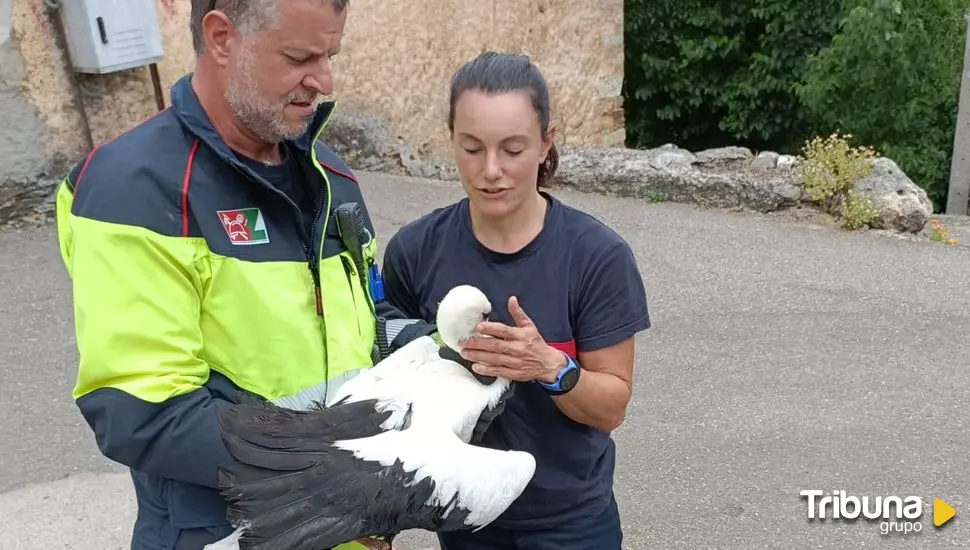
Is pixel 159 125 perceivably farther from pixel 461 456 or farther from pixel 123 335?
pixel 461 456

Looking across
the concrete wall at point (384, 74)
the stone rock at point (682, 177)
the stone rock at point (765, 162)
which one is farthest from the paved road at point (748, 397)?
the stone rock at point (765, 162)

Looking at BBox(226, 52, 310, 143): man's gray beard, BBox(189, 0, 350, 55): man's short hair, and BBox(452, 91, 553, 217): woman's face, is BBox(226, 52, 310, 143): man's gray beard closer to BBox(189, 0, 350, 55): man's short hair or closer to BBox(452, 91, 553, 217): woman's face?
BBox(189, 0, 350, 55): man's short hair

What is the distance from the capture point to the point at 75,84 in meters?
6.53

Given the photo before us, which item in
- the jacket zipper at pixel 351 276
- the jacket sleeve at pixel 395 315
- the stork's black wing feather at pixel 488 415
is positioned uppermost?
the jacket zipper at pixel 351 276

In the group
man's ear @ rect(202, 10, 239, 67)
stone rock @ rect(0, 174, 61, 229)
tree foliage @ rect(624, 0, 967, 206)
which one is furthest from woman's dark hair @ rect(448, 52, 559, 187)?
tree foliage @ rect(624, 0, 967, 206)

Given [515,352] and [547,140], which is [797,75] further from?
[515,352]

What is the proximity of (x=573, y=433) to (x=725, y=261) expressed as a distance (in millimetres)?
4433

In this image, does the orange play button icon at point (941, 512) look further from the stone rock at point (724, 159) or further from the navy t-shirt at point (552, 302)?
the stone rock at point (724, 159)

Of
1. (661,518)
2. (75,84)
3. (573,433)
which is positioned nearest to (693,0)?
(75,84)

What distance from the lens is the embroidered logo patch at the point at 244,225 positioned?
177 cm

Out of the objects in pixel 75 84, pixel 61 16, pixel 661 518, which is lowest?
pixel 661 518

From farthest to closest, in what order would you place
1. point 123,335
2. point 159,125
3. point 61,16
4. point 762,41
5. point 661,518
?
point 762,41, point 61,16, point 661,518, point 159,125, point 123,335

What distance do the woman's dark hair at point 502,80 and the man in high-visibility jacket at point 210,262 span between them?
0.37 meters

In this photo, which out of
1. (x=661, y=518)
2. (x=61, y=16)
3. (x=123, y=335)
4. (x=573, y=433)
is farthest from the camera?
(x=61, y=16)
